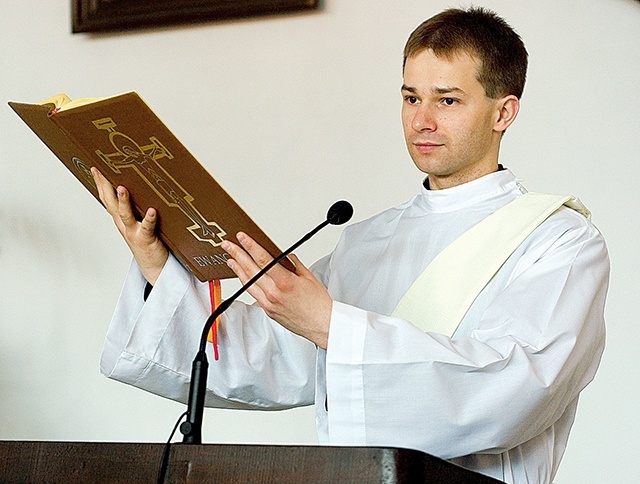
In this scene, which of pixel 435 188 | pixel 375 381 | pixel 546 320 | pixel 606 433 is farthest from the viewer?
pixel 606 433

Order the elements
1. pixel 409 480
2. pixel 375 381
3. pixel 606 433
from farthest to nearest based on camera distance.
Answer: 1. pixel 606 433
2. pixel 375 381
3. pixel 409 480

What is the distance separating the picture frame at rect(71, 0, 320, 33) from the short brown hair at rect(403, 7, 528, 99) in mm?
1147

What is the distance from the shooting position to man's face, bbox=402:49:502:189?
2.45 m

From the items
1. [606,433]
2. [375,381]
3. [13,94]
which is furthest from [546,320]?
[13,94]

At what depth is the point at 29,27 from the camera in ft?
13.2

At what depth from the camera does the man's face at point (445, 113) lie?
8.02 feet

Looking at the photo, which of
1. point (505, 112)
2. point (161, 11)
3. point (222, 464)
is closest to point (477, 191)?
point (505, 112)

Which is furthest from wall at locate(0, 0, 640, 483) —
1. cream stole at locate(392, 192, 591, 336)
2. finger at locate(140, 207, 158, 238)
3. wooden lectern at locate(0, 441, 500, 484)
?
wooden lectern at locate(0, 441, 500, 484)

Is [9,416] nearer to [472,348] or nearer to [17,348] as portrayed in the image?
[17,348]

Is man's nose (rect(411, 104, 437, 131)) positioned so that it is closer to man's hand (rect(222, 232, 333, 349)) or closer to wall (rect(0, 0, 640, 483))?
man's hand (rect(222, 232, 333, 349))

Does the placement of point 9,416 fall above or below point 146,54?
below

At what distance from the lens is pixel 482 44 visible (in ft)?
8.20

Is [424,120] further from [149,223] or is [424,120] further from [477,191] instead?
[149,223]

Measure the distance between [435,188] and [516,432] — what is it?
77 centimetres
